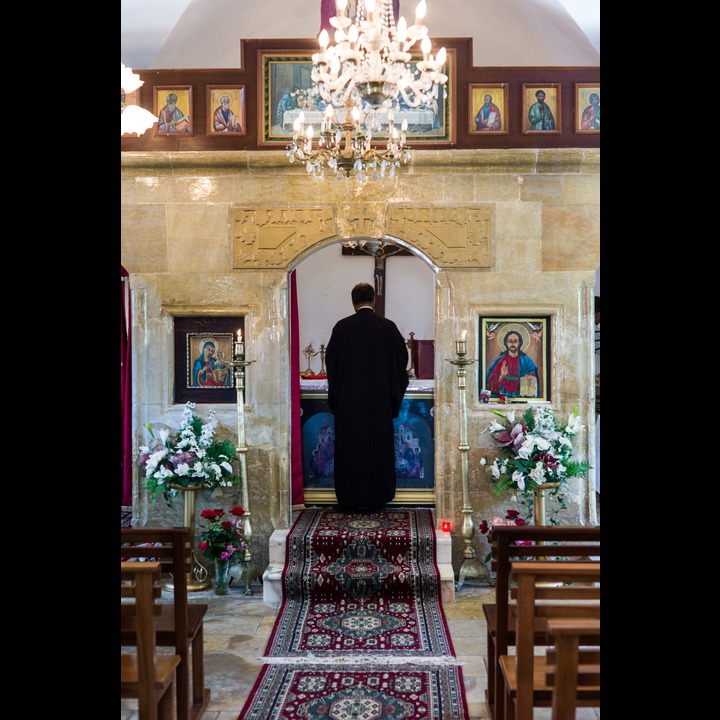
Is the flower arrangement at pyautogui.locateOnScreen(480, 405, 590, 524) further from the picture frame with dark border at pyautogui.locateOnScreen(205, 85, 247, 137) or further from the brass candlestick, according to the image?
the picture frame with dark border at pyautogui.locateOnScreen(205, 85, 247, 137)

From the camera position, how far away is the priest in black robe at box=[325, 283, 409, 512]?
23.7ft

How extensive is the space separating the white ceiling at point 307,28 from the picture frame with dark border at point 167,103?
6.20 ft

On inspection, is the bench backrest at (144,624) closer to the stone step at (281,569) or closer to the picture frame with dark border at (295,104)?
the stone step at (281,569)

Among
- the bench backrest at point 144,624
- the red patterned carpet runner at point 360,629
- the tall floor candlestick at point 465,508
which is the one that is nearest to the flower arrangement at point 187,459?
the red patterned carpet runner at point 360,629

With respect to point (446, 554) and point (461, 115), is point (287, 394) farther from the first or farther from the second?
point (461, 115)

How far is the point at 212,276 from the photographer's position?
22.9ft

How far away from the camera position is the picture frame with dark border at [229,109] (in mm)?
6934

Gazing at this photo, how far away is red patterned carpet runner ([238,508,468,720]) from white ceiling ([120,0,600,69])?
492 cm

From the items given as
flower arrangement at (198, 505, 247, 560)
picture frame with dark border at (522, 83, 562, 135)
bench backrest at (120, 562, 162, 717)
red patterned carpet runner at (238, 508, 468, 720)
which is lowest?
red patterned carpet runner at (238, 508, 468, 720)

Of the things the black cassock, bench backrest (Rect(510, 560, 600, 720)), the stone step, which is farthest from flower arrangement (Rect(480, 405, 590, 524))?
bench backrest (Rect(510, 560, 600, 720))

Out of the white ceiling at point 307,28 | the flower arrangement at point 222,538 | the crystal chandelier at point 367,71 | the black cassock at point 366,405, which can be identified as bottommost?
the flower arrangement at point 222,538

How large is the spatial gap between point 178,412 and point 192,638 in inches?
114

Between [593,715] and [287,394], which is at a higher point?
[287,394]
